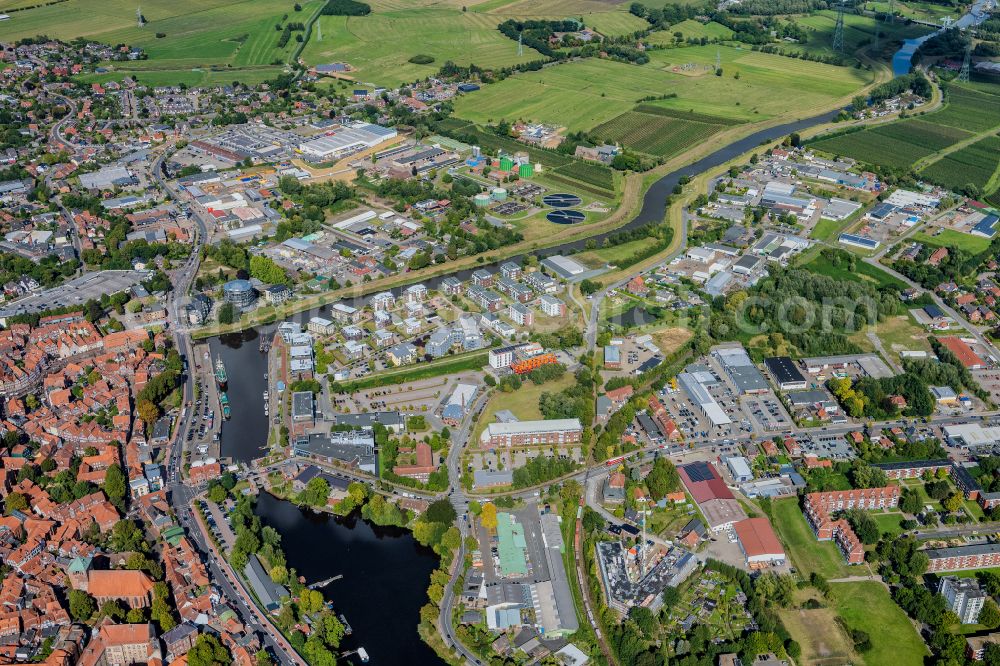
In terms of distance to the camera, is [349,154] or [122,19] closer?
[349,154]

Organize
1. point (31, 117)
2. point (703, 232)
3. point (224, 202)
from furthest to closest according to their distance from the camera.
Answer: point (31, 117)
point (224, 202)
point (703, 232)

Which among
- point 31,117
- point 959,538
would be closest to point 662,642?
point 959,538

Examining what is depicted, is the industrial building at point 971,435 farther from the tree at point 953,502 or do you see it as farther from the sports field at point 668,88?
the sports field at point 668,88

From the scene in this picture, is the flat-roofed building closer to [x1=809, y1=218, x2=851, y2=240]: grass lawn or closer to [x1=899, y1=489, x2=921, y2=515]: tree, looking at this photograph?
[x1=899, y1=489, x2=921, y2=515]: tree

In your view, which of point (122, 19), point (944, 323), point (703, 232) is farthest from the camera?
point (122, 19)

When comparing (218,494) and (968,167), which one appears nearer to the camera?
(218,494)

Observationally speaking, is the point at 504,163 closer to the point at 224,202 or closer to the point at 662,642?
the point at 224,202

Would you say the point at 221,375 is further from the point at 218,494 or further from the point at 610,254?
the point at 610,254

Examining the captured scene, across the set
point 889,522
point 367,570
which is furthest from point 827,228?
point 367,570
